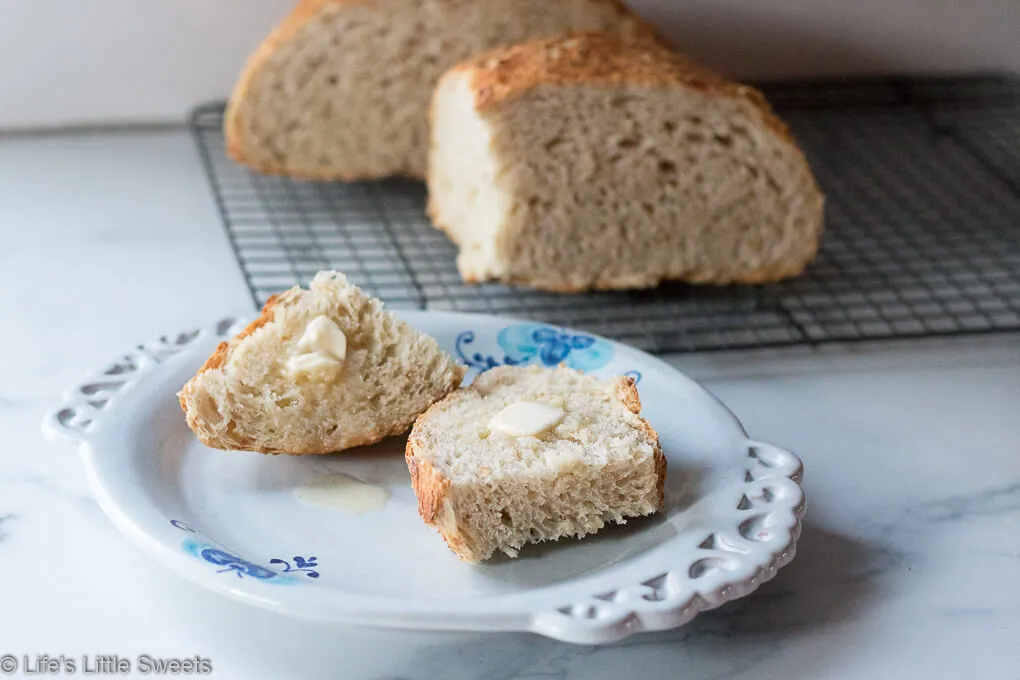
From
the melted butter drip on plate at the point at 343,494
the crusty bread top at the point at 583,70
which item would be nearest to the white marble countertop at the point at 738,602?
the melted butter drip on plate at the point at 343,494

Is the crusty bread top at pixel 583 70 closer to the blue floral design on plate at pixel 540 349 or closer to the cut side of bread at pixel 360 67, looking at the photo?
the cut side of bread at pixel 360 67

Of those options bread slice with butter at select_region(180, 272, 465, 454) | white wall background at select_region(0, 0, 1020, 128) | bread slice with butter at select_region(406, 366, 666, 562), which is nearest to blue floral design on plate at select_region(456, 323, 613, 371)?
bread slice with butter at select_region(180, 272, 465, 454)

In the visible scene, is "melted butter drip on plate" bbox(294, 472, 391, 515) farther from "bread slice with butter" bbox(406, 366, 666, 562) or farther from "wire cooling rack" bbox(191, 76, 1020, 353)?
"wire cooling rack" bbox(191, 76, 1020, 353)

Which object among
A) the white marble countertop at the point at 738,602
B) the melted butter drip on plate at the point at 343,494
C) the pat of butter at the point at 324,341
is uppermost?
the pat of butter at the point at 324,341

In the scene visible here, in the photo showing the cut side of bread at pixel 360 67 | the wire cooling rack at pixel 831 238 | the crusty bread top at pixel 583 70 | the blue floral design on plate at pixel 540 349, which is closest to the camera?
the blue floral design on plate at pixel 540 349

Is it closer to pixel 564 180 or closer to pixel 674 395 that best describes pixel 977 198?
pixel 564 180

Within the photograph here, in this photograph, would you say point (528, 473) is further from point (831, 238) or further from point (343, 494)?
point (831, 238)

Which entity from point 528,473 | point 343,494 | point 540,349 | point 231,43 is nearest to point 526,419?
point 528,473

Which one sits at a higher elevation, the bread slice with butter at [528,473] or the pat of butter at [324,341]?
the pat of butter at [324,341]
